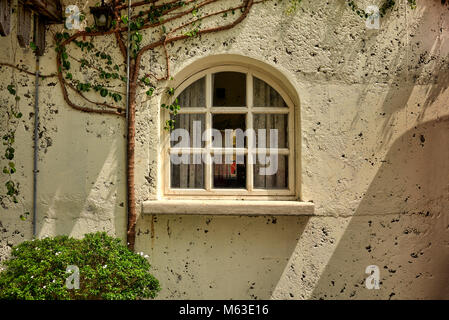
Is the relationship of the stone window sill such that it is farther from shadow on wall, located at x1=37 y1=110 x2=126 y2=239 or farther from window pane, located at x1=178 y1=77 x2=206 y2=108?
window pane, located at x1=178 y1=77 x2=206 y2=108

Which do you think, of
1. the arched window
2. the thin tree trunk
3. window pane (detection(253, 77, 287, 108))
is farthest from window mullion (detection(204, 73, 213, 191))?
the thin tree trunk

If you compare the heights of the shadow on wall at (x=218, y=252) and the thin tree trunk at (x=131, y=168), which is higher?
the thin tree trunk at (x=131, y=168)

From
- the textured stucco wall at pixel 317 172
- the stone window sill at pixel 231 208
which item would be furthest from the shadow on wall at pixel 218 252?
the stone window sill at pixel 231 208

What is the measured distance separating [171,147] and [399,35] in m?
2.42

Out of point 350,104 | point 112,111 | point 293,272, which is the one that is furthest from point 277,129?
point 112,111

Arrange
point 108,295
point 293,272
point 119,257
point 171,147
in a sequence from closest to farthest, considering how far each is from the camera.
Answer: point 108,295 → point 119,257 → point 293,272 → point 171,147

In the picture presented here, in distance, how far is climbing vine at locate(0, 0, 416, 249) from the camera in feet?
10.8

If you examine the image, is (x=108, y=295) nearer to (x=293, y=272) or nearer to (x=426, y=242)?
(x=293, y=272)

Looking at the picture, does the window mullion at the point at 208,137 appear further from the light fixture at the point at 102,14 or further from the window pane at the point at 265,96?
the light fixture at the point at 102,14

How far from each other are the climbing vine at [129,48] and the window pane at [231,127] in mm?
432

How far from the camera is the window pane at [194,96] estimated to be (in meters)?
3.47

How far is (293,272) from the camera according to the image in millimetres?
3242

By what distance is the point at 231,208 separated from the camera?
3.12 meters

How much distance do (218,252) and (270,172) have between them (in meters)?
0.91
